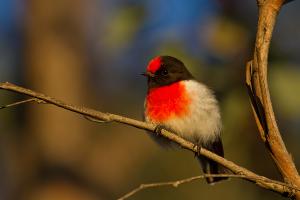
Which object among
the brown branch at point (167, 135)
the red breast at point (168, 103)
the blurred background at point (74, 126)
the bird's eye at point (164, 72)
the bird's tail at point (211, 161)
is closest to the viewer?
the brown branch at point (167, 135)

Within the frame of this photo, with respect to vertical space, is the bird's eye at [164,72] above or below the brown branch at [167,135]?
above

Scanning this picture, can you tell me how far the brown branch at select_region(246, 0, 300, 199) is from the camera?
8.17 ft

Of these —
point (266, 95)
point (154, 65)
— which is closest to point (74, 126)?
point (154, 65)

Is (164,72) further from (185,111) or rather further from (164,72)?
(185,111)

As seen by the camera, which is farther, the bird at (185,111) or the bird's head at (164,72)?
the bird's head at (164,72)

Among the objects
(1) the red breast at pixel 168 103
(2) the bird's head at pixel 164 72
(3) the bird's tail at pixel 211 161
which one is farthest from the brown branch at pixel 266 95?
(2) the bird's head at pixel 164 72

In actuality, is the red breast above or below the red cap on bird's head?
below

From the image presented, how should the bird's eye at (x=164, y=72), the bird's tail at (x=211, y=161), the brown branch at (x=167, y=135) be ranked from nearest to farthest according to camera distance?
the brown branch at (x=167, y=135) < the bird's tail at (x=211, y=161) < the bird's eye at (x=164, y=72)

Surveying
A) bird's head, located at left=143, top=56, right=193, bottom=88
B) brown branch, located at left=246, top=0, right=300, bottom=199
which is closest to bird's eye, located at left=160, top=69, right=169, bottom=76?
bird's head, located at left=143, top=56, right=193, bottom=88

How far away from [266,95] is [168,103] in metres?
2.36

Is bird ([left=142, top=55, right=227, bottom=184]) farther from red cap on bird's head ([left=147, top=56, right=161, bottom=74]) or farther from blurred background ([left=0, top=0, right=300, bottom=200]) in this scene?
blurred background ([left=0, top=0, right=300, bottom=200])

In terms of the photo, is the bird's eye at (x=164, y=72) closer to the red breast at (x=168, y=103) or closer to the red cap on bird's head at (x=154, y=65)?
the red cap on bird's head at (x=154, y=65)

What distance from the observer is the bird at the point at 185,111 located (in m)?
4.88

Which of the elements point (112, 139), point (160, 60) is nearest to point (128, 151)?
point (112, 139)
